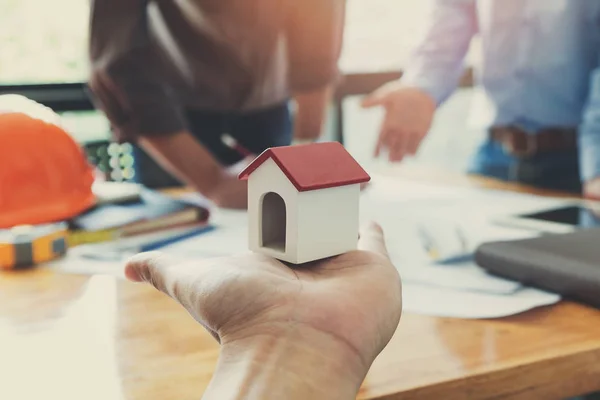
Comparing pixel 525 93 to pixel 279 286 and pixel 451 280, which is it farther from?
pixel 279 286

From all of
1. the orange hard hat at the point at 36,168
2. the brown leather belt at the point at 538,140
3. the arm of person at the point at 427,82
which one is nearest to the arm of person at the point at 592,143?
the brown leather belt at the point at 538,140

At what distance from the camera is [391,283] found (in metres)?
0.43

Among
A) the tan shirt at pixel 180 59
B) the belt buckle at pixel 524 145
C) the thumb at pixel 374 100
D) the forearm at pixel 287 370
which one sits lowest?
the forearm at pixel 287 370

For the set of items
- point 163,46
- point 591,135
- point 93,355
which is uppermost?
point 163,46

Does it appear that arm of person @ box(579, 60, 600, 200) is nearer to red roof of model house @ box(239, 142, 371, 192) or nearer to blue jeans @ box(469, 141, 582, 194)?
blue jeans @ box(469, 141, 582, 194)

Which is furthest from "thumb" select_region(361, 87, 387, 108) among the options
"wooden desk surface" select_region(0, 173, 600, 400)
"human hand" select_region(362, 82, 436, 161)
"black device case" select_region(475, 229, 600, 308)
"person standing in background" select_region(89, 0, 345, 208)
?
"wooden desk surface" select_region(0, 173, 600, 400)

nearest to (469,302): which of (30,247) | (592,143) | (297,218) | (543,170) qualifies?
(297,218)

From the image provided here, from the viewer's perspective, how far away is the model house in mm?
459

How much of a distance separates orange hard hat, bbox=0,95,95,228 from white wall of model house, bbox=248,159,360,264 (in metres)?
0.45

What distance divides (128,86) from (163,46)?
0.53ft

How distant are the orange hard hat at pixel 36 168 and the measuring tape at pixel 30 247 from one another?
0.06 meters

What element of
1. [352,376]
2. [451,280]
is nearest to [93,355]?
[352,376]

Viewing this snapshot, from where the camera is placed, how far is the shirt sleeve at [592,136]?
1038 millimetres

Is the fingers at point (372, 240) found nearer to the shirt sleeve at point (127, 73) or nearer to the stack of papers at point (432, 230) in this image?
the stack of papers at point (432, 230)
